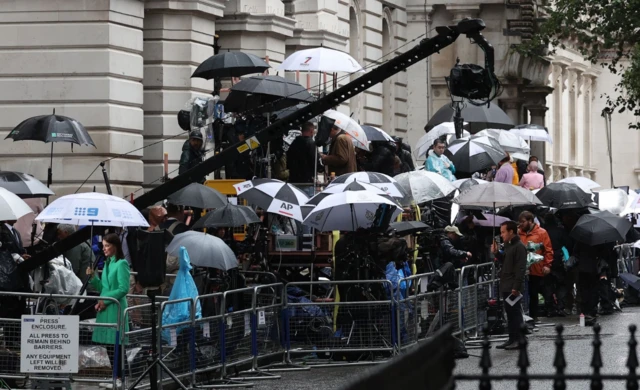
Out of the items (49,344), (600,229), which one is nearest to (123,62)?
(600,229)

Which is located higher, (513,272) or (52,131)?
(52,131)

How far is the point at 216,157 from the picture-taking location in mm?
17109

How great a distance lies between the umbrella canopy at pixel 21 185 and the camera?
1934 cm

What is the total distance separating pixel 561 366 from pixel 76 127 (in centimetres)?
1518

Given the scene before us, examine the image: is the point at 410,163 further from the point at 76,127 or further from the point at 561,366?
the point at 561,366

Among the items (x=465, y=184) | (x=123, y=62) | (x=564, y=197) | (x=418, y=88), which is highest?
(x=418, y=88)

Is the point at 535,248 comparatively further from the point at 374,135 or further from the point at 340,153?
the point at 340,153

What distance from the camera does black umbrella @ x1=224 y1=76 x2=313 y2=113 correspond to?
2075cm

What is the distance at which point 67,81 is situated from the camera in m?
25.3

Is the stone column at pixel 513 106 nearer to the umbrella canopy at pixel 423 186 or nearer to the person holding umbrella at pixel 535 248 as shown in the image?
the person holding umbrella at pixel 535 248

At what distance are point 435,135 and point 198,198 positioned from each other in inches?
418

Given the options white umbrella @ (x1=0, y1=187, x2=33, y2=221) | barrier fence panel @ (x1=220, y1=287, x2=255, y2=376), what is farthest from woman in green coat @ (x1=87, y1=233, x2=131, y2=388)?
barrier fence panel @ (x1=220, y1=287, x2=255, y2=376)

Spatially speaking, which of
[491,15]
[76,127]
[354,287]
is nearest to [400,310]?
[354,287]

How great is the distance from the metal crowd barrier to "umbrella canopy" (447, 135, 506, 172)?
575 cm
